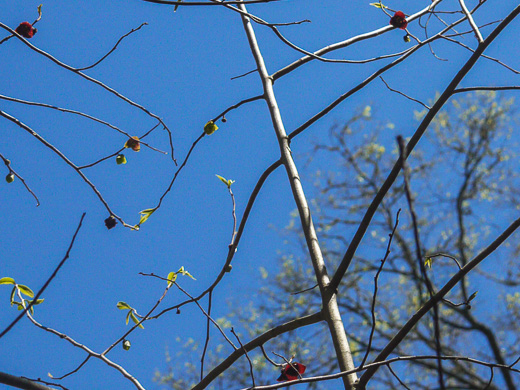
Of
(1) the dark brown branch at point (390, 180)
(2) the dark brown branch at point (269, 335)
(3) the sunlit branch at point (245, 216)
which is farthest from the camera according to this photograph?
(3) the sunlit branch at point (245, 216)

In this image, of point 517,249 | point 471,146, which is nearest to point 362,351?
point 517,249

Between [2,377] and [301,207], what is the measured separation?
32.0 inches

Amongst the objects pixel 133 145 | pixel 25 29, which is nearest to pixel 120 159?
pixel 133 145

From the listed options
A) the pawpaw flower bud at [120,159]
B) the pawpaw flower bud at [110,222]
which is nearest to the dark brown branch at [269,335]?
the pawpaw flower bud at [110,222]

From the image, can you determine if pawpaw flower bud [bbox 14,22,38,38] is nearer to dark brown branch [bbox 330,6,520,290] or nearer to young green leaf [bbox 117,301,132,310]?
young green leaf [bbox 117,301,132,310]

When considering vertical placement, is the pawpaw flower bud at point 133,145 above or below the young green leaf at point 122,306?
above

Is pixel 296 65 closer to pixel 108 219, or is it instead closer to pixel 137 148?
pixel 137 148

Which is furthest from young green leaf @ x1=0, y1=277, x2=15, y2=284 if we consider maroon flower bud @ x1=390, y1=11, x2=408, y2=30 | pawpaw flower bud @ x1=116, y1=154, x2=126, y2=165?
→ maroon flower bud @ x1=390, y1=11, x2=408, y2=30

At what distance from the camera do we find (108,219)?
1766 millimetres

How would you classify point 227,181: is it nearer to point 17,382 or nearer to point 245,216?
point 245,216

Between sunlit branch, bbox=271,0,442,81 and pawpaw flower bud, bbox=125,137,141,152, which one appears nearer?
sunlit branch, bbox=271,0,442,81

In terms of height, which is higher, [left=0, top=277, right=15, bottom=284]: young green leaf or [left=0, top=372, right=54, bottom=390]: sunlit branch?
[left=0, top=277, right=15, bottom=284]: young green leaf

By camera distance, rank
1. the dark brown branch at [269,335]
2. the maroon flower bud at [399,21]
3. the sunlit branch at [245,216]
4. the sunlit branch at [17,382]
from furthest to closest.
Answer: the maroon flower bud at [399,21], the sunlit branch at [245,216], the dark brown branch at [269,335], the sunlit branch at [17,382]

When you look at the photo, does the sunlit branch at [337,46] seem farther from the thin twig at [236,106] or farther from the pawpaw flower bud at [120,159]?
the pawpaw flower bud at [120,159]
